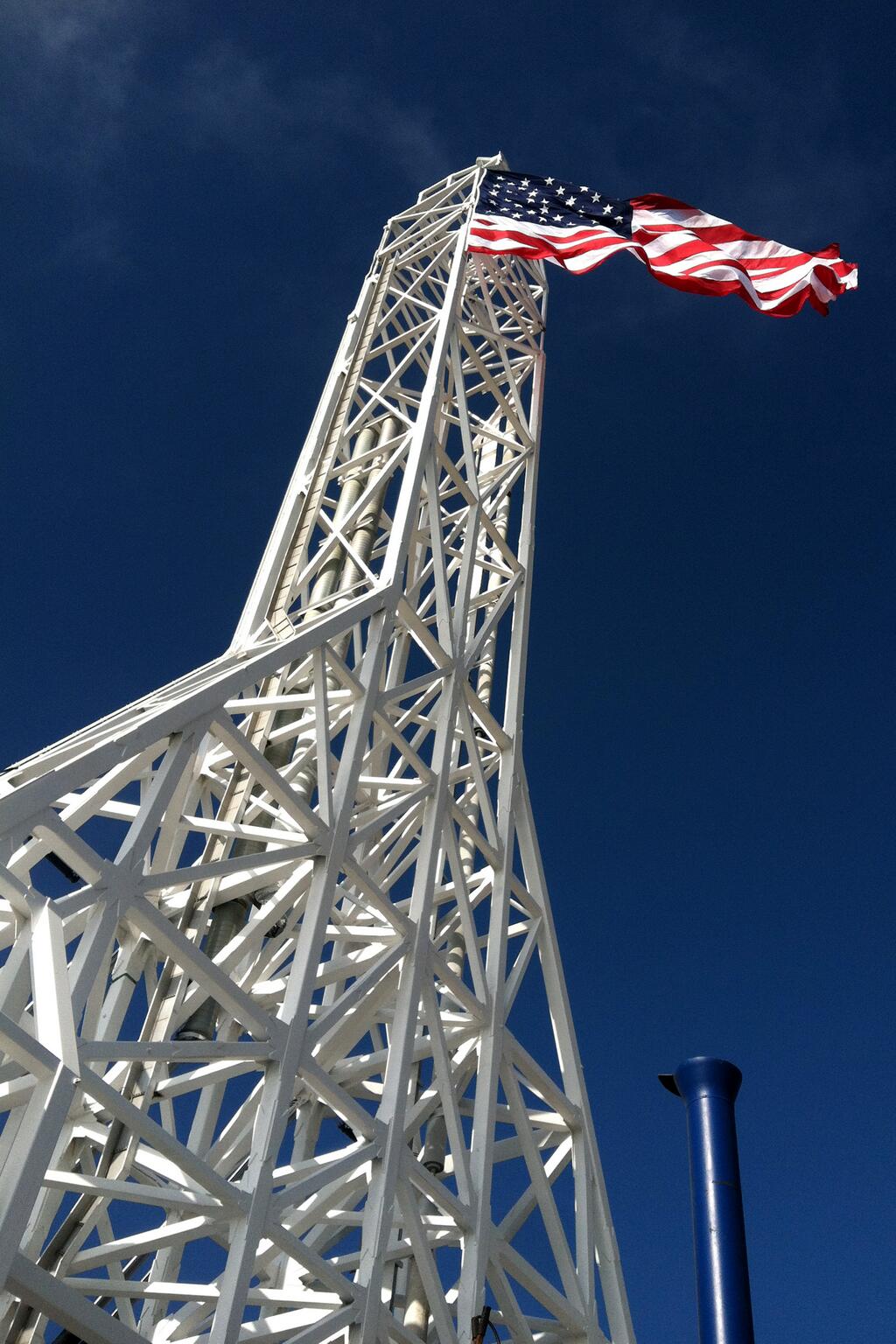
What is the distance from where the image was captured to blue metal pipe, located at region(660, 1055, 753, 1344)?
12.7 metres

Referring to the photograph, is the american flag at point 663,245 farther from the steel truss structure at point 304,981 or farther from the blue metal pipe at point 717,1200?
the blue metal pipe at point 717,1200

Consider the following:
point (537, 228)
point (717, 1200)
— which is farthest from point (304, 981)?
point (537, 228)

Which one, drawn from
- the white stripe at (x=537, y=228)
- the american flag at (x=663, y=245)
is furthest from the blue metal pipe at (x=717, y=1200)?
the white stripe at (x=537, y=228)

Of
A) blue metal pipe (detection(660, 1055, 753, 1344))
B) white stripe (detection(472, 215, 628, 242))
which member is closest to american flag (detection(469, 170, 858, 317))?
white stripe (detection(472, 215, 628, 242))

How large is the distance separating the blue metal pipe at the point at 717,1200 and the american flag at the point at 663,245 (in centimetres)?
1297

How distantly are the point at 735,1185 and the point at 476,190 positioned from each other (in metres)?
17.1

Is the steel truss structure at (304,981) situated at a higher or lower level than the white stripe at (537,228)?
lower

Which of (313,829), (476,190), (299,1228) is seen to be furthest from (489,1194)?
(476,190)

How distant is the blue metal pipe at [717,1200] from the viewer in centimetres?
1270

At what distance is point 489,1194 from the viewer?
12.9 meters

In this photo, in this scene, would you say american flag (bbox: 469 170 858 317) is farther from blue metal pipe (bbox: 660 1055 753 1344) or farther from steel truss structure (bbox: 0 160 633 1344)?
blue metal pipe (bbox: 660 1055 753 1344)

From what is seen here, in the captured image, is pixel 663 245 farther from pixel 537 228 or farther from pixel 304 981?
pixel 304 981

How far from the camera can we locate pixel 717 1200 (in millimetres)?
13484

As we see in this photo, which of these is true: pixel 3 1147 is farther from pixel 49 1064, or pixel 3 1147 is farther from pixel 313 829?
pixel 313 829
